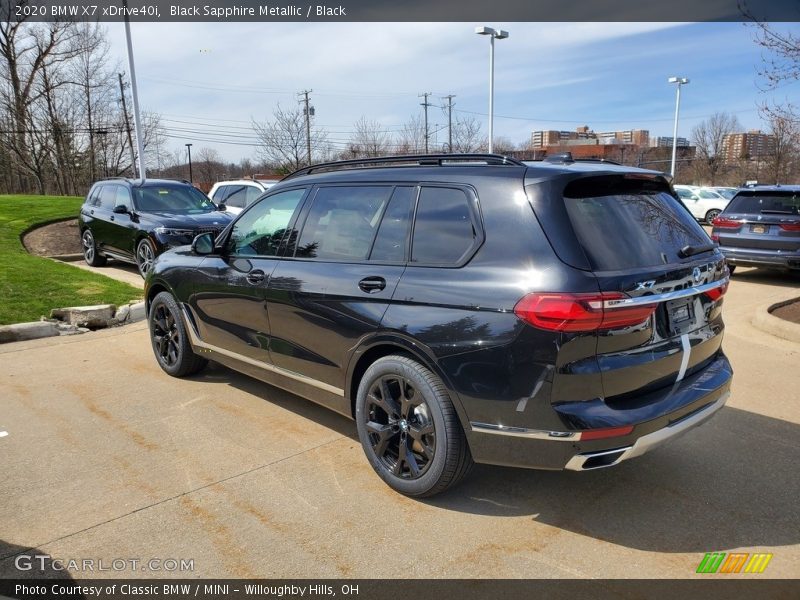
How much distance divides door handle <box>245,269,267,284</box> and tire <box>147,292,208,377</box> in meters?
1.27

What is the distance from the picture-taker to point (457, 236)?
322cm

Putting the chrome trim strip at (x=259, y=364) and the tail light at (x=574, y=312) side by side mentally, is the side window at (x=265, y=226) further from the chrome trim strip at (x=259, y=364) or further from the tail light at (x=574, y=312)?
the tail light at (x=574, y=312)

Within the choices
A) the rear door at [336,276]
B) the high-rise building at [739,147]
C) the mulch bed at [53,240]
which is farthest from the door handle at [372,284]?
the high-rise building at [739,147]

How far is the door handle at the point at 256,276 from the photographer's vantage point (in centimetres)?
431

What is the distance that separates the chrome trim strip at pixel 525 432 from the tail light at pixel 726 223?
389 inches

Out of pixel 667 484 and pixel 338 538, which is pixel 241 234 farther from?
pixel 667 484

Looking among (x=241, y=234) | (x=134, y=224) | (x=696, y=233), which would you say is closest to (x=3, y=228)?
(x=134, y=224)

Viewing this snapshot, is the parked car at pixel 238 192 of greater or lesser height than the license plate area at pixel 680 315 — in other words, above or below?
above

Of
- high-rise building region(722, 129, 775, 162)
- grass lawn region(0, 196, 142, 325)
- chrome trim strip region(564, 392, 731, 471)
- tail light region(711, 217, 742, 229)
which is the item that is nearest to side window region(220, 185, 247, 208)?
grass lawn region(0, 196, 142, 325)

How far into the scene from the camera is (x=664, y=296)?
293cm

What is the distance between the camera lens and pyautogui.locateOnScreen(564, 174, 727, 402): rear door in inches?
109

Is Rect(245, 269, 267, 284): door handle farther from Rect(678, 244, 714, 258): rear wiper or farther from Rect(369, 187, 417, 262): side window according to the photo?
Rect(678, 244, 714, 258): rear wiper

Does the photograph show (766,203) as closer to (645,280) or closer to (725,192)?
(645,280)

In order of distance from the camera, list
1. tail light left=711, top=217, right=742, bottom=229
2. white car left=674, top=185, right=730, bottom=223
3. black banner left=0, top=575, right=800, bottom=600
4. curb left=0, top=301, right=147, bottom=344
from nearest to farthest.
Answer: black banner left=0, top=575, right=800, bottom=600 < curb left=0, top=301, right=147, bottom=344 < tail light left=711, top=217, right=742, bottom=229 < white car left=674, top=185, right=730, bottom=223
